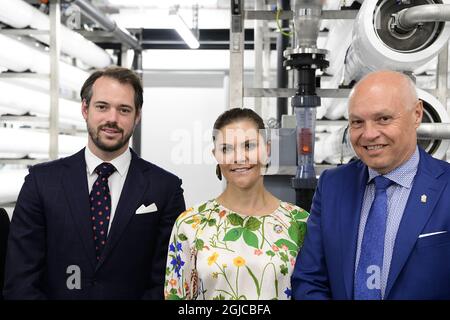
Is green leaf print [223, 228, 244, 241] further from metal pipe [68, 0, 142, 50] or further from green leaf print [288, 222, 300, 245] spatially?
metal pipe [68, 0, 142, 50]

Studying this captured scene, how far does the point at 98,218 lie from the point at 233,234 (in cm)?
42

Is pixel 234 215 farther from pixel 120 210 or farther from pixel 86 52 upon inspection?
pixel 86 52

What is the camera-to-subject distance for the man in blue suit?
129 centimetres

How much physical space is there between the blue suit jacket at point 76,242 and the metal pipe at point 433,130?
3.41ft

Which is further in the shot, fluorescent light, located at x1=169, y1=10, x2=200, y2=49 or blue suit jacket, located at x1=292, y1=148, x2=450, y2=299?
fluorescent light, located at x1=169, y1=10, x2=200, y2=49

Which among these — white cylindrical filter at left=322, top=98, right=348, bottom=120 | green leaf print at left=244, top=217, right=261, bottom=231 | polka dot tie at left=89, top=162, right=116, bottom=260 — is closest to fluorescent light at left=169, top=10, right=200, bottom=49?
white cylindrical filter at left=322, top=98, right=348, bottom=120

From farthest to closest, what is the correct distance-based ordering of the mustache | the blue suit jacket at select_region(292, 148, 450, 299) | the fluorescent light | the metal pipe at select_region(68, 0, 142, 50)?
the fluorescent light → the metal pipe at select_region(68, 0, 142, 50) → the mustache → the blue suit jacket at select_region(292, 148, 450, 299)

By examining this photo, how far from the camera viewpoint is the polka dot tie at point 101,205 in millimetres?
1599

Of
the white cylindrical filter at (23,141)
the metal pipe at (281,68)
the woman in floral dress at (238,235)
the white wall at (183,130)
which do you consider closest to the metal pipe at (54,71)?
the white cylindrical filter at (23,141)

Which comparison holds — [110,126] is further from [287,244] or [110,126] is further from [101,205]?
[287,244]

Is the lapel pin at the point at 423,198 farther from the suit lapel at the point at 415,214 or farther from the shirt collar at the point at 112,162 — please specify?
the shirt collar at the point at 112,162

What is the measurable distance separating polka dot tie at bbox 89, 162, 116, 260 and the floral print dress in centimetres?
24
